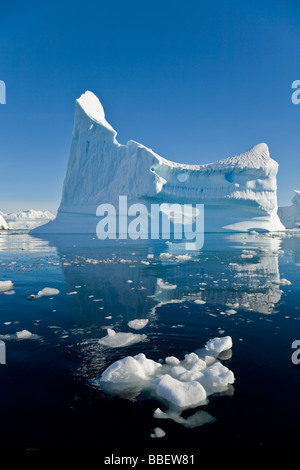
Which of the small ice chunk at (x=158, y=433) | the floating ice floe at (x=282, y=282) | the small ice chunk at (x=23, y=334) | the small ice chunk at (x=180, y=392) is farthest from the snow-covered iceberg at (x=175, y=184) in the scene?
the small ice chunk at (x=158, y=433)

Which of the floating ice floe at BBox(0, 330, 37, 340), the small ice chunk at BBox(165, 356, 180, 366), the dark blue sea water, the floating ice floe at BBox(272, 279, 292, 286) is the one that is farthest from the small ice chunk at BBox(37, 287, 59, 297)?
the floating ice floe at BBox(272, 279, 292, 286)

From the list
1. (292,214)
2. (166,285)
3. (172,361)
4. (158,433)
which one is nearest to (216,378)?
(172,361)

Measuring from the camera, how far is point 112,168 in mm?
27844

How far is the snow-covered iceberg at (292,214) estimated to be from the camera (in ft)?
149

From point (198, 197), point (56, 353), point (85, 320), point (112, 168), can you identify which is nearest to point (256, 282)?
point (85, 320)

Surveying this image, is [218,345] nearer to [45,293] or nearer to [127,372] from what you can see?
[127,372]

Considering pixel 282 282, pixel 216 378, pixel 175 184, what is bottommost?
pixel 216 378

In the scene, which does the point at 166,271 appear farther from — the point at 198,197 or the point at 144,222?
the point at 198,197

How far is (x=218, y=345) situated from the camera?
320 cm

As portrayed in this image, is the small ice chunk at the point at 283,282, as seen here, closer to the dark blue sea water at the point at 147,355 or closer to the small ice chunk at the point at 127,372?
the dark blue sea water at the point at 147,355

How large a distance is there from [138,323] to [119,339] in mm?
599

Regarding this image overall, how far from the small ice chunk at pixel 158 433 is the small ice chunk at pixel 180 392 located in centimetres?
31
